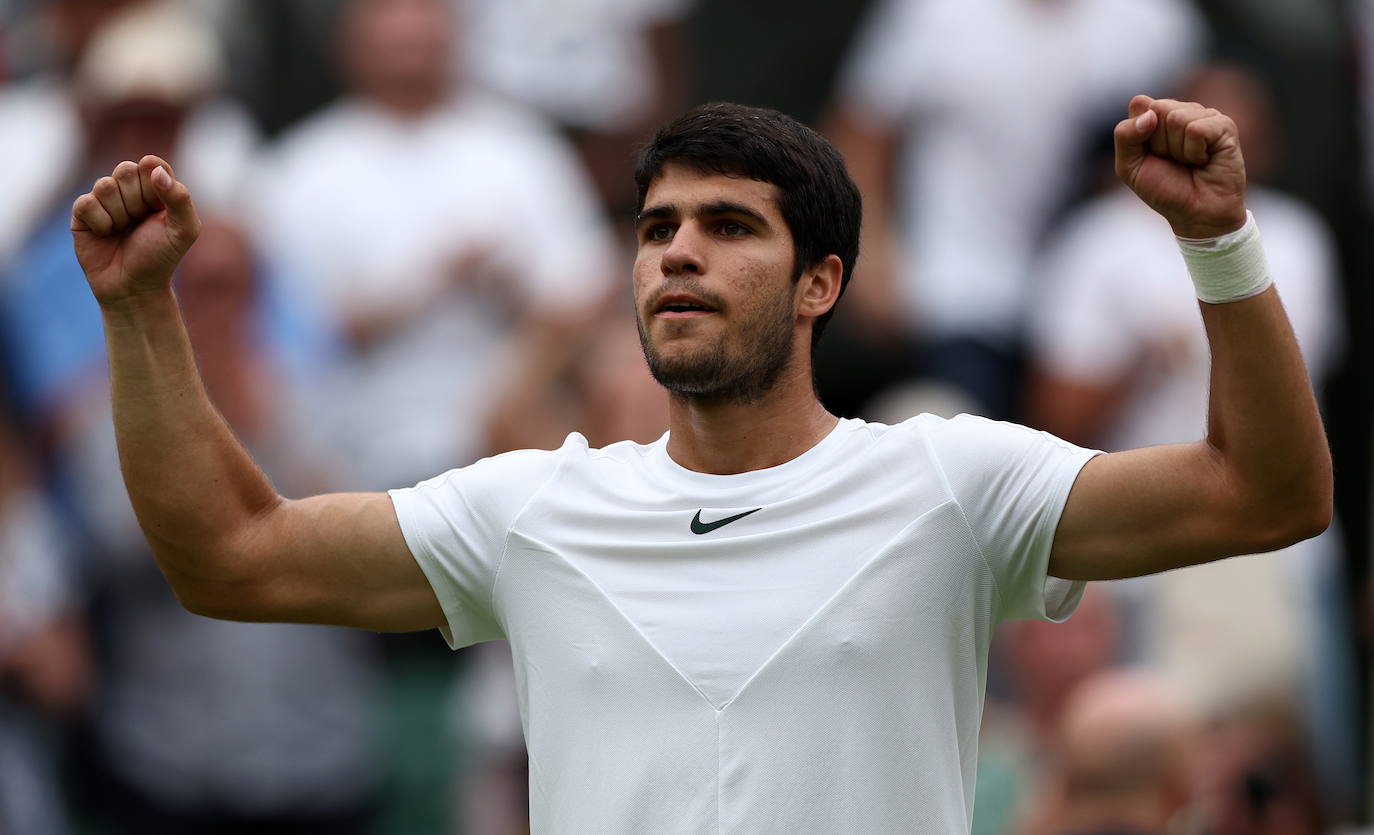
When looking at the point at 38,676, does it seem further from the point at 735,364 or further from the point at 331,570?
the point at 735,364

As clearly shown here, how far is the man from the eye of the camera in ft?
10.6

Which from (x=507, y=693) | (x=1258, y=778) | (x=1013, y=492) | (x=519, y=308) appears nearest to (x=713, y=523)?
(x=1013, y=492)

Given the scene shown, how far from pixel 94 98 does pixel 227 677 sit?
285 cm

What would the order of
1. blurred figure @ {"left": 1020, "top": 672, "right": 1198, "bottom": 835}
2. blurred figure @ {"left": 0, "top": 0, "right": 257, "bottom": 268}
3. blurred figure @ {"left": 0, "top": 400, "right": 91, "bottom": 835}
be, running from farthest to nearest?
blurred figure @ {"left": 0, "top": 0, "right": 257, "bottom": 268}, blurred figure @ {"left": 0, "top": 400, "right": 91, "bottom": 835}, blurred figure @ {"left": 1020, "top": 672, "right": 1198, "bottom": 835}

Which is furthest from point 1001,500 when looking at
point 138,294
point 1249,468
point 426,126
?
point 426,126

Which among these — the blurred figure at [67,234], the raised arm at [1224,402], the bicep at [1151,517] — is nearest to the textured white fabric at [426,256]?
the blurred figure at [67,234]

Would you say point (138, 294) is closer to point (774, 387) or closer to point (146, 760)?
point (774, 387)

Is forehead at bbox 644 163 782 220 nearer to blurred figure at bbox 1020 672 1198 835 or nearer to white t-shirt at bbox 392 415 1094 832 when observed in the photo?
white t-shirt at bbox 392 415 1094 832

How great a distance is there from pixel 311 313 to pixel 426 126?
40.6 inches

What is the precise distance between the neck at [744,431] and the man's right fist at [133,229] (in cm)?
98

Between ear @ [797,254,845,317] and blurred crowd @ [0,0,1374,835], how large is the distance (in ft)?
11.4

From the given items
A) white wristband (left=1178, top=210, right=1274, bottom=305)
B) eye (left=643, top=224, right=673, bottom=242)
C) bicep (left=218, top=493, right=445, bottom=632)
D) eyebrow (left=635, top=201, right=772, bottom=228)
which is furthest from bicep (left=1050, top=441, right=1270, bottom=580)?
bicep (left=218, top=493, right=445, bottom=632)

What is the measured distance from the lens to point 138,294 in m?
3.46

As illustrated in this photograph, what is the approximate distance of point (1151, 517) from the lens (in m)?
3.28
